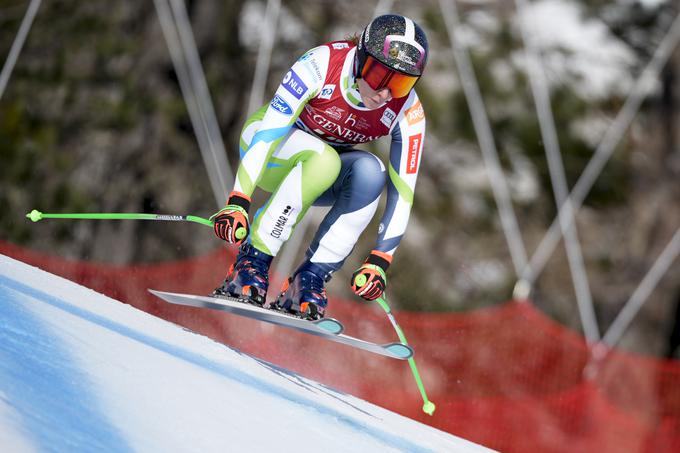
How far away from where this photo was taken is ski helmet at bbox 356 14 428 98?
3557 millimetres

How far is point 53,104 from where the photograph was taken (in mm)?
13062

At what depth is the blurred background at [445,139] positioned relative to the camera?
12.2m

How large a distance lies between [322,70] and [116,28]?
1017cm

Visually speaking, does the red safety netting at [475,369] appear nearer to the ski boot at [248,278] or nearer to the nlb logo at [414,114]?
the ski boot at [248,278]

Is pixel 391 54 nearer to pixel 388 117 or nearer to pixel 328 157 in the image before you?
pixel 388 117

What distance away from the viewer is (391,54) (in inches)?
140

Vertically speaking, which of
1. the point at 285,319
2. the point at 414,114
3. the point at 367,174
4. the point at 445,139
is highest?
the point at 414,114

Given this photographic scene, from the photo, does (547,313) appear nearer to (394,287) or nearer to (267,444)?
(394,287)

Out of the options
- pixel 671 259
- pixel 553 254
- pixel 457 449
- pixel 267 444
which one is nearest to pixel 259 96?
pixel 553 254

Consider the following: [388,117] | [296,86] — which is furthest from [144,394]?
[388,117]

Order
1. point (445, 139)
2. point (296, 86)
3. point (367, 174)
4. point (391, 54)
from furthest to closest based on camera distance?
point (445, 139) → point (367, 174) → point (296, 86) → point (391, 54)

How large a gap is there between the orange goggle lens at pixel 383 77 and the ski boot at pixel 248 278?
881 mm

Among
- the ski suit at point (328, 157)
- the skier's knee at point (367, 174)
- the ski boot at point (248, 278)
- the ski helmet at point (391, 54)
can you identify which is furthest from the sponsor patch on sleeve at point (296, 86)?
the ski boot at point (248, 278)

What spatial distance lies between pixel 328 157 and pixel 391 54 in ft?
1.71
